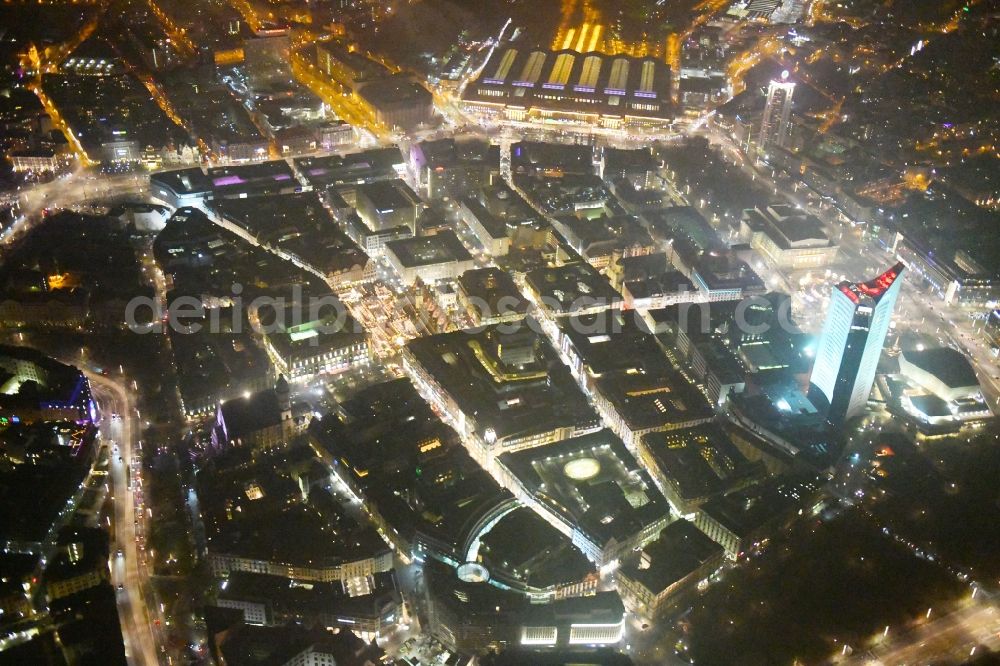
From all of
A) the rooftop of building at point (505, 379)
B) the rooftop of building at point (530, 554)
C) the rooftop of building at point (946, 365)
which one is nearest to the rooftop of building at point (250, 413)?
the rooftop of building at point (505, 379)

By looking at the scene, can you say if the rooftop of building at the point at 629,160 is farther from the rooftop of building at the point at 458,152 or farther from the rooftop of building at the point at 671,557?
the rooftop of building at the point at 671,557

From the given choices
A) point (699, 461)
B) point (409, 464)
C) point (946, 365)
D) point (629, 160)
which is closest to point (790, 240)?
point (946, 365)

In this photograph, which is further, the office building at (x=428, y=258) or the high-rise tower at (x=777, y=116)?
the high-rise tower at (x=777, y=116)

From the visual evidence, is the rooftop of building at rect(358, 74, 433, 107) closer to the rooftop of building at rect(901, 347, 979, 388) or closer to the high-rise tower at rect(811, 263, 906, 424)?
the high-rise tower at rect(811, 263, 906, 424)

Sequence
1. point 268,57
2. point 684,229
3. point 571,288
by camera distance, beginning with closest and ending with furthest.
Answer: point 571,288, point 684,229, point 268,57

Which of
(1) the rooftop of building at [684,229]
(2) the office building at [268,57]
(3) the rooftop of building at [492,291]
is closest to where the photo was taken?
(3) the rooftop of building at [492,291]

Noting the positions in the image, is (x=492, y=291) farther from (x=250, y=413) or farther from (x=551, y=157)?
(x=551, y=157)
